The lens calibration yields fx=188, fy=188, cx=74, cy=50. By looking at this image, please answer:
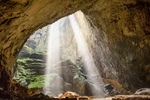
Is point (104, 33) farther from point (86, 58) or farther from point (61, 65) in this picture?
point (86, 58)

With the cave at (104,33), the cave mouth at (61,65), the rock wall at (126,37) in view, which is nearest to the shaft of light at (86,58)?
the cave mouth at (61,65)

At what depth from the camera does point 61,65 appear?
24.3 m

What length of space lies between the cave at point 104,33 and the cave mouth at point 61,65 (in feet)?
14.9

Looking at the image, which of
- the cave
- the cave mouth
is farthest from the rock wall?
the cave mouth

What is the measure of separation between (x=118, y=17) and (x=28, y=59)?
14.9 meters

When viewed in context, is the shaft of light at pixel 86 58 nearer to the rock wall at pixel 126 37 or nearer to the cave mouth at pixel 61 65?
the cave mouth at pixel 61 65

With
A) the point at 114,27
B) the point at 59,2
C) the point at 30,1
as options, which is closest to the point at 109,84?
the point at 114,27

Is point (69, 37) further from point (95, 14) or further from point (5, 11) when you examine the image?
point (5, 11)

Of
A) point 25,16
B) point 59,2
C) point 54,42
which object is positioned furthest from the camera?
point 54,42

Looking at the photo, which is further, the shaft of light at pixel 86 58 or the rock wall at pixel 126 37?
the shaft of light at pixel 86 58

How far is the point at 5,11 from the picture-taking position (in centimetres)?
704

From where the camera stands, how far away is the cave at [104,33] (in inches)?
323

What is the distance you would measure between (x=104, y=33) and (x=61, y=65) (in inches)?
356

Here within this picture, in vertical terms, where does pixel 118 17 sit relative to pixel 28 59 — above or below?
above
